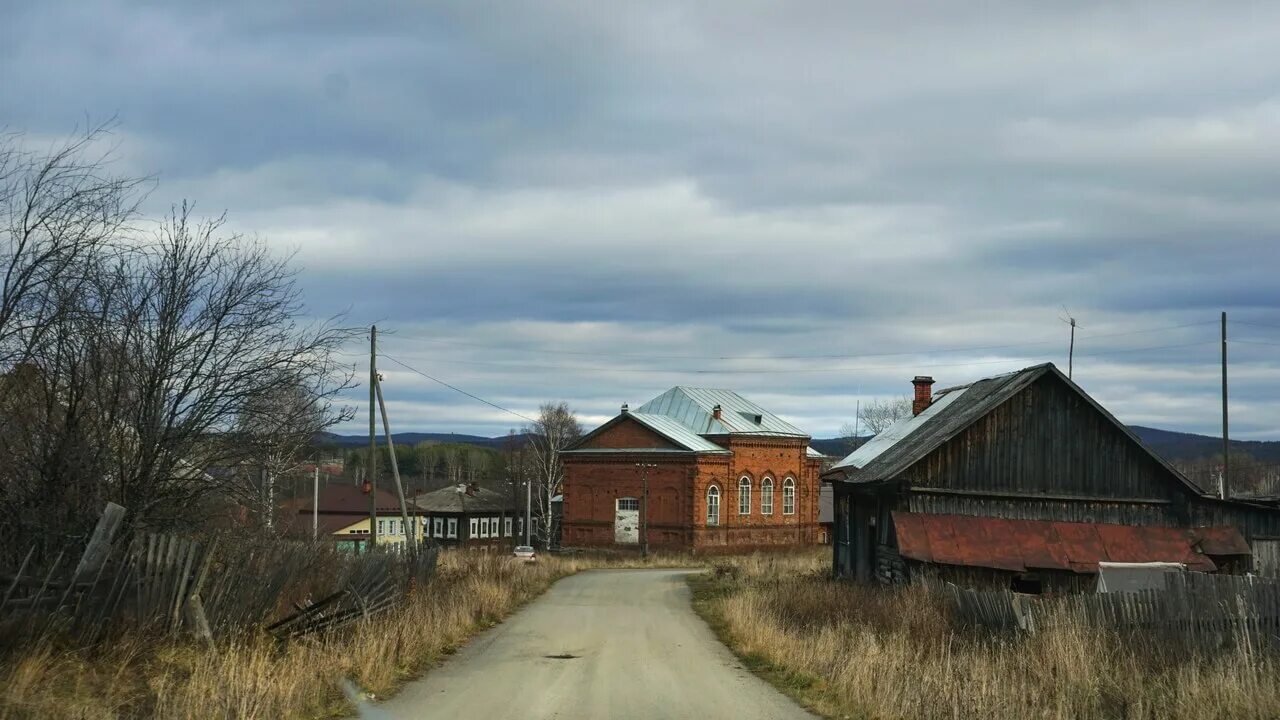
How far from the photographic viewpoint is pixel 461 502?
84.2 metres

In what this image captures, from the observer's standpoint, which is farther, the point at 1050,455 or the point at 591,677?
the point at 1050,455

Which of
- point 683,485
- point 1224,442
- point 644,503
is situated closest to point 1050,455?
point 1224,442

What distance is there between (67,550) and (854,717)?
8.66 meters

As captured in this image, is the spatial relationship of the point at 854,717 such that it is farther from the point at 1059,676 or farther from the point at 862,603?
the point at 862,603

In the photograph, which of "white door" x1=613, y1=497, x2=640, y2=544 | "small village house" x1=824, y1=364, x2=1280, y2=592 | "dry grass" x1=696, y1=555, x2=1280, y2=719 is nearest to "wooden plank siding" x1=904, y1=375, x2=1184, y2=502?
"small village house" x1=824, y1=364, x2=1280, y2=592

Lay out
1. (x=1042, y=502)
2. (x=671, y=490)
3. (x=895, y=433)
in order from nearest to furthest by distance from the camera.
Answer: (x=1042, y=502) → (x=895, y=433) → (x=671, y=490)

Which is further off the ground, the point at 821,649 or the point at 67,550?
the point at 67,550

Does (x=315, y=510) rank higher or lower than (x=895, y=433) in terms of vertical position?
lower

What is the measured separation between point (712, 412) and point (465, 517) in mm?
29795

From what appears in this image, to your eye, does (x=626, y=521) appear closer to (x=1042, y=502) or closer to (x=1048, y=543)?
(x=1042, y=502)

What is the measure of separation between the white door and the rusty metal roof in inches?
1267

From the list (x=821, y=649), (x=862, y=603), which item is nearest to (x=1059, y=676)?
(x=821, y=649)

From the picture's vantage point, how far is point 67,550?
12156mm

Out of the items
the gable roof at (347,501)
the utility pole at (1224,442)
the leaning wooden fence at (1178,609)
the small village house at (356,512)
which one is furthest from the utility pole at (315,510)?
the utility pole at (1224,442)
